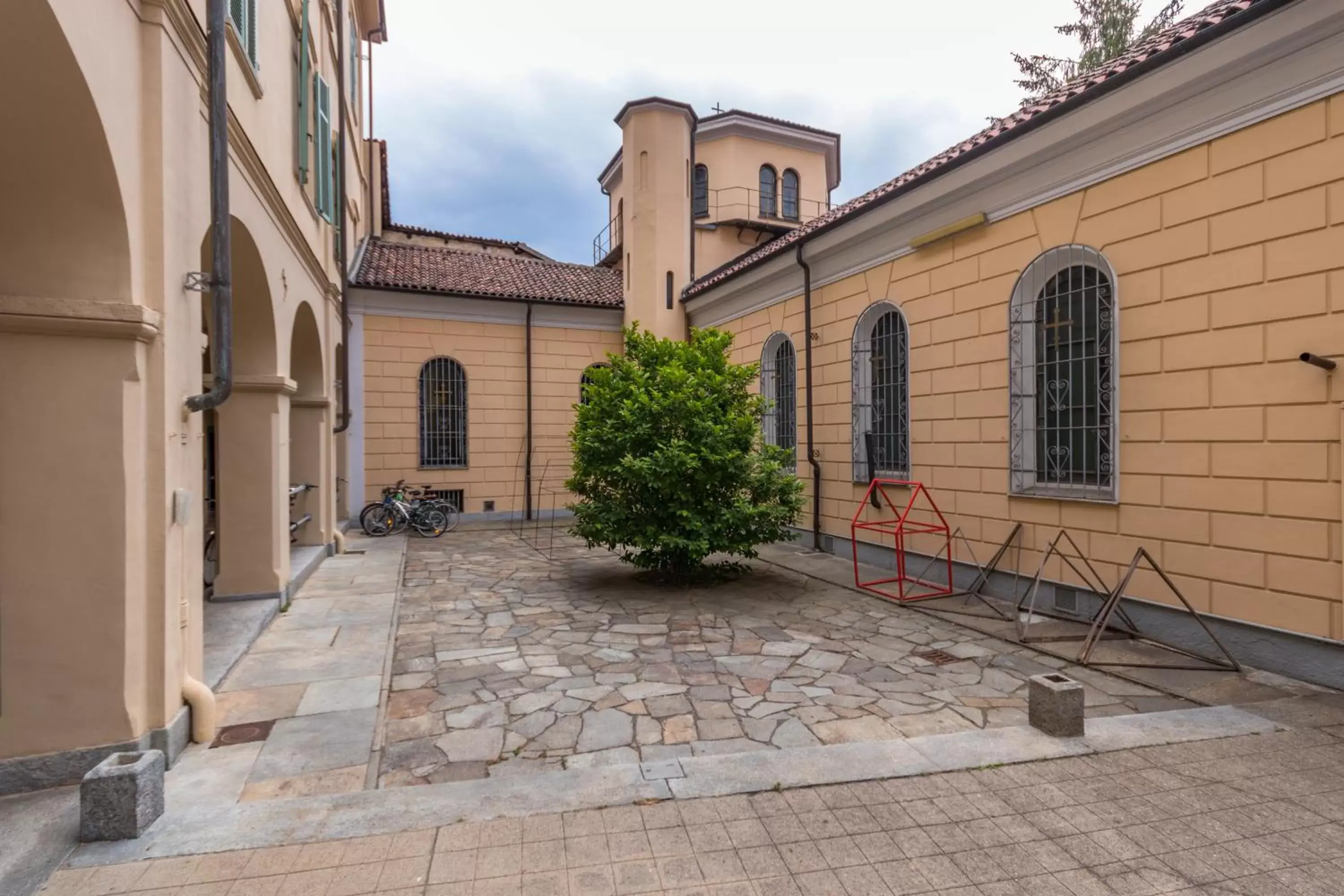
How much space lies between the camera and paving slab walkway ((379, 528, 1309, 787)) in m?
3.72

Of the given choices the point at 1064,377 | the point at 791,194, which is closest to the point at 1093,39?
the point at 791,194

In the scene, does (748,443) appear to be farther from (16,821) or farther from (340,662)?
(16,821)

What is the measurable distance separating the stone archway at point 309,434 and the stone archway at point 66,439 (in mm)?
5681

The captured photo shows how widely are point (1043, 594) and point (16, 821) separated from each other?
736cm

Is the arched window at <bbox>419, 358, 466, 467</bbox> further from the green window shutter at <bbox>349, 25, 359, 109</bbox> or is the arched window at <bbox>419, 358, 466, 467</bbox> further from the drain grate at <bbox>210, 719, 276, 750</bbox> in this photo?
the drain grate at <bbox>210, 719, 276, 750</bbox>

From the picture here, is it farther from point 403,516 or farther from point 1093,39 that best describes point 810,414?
point 1093,39

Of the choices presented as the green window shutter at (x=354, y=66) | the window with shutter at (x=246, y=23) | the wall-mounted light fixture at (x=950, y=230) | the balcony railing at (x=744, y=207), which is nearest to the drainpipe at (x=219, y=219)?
the window with shutter at (x=246, y=23)

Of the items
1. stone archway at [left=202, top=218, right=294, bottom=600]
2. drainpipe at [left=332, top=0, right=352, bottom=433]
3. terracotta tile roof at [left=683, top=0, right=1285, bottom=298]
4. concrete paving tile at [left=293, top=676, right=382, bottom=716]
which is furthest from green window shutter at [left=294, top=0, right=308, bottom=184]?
terracotta tile roof at [left=683, top=0, right=1285, bottom=298]

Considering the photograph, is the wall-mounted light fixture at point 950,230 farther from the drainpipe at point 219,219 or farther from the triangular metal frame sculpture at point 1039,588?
the drainpipe at point 219,219

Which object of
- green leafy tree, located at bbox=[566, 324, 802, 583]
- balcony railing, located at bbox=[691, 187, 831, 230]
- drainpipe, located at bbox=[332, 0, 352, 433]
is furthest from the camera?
balcony railing, located at bbox=[691, 187, 831, 230]

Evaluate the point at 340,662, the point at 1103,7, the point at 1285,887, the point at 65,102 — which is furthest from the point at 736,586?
the point at 1103,7

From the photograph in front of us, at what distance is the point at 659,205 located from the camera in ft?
43.0

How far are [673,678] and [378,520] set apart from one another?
9017 mm

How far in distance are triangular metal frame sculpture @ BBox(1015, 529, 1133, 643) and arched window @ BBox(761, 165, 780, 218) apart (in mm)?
13002
